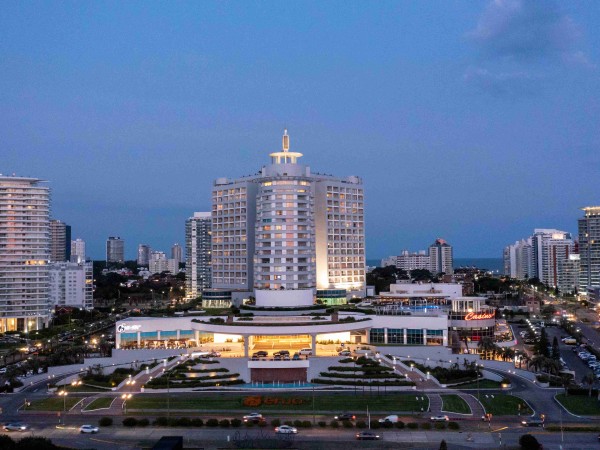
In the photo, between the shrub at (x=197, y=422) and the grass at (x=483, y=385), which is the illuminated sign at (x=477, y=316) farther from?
the shrub at (x=197, y=422)

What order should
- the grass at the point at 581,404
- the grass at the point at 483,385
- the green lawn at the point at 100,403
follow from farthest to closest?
the grass at the point at 483,385 → the green lawn at the point at 100,403 → the grass at the point at 581,404

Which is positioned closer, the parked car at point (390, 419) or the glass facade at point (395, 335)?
the parked car at point (390, 419)

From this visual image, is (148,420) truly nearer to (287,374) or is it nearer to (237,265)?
(287,374)

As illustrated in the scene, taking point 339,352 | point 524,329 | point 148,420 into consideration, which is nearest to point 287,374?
point 339,352

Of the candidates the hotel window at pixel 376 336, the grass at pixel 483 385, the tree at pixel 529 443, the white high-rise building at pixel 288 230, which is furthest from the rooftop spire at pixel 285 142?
the tree at pixel 529 443

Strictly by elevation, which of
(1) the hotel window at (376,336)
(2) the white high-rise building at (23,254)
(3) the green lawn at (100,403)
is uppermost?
(2) the white high-rise building at (23,254)

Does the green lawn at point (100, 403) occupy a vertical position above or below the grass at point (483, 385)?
below

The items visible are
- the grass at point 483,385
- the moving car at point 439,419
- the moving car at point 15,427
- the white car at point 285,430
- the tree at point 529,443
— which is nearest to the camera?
the tree at point 529,443

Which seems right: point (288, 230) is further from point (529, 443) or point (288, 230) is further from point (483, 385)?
point (529, 443)
